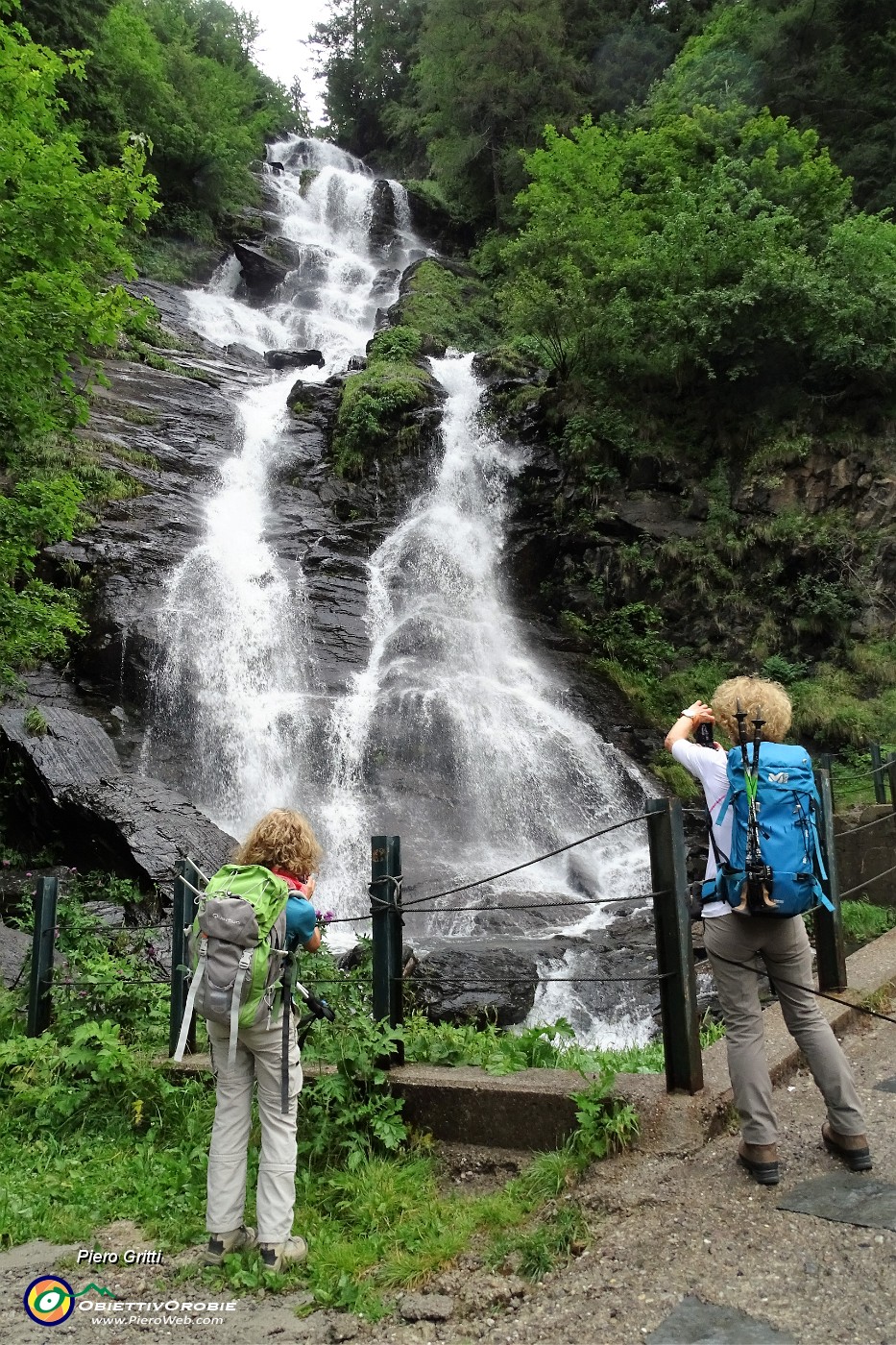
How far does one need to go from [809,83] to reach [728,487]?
39.9 feet

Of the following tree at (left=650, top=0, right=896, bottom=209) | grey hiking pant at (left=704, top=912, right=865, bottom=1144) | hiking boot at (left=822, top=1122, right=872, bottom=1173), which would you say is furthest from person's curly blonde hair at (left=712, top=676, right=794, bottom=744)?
tree at (left=650, top=0, right=896, bottom=209)

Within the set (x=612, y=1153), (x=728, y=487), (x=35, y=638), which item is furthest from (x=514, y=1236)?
(x=728, y=487)

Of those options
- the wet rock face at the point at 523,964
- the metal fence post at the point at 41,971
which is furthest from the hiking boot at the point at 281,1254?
the wet rock face at the point at 523,964

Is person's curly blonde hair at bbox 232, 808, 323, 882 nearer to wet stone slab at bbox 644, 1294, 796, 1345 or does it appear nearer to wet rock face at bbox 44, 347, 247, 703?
wet stone slab at bbox 644, 1294, 796, 1345

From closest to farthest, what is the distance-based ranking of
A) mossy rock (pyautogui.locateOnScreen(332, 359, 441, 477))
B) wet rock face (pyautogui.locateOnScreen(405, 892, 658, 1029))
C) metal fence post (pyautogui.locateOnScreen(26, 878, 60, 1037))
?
1. metal fence post (pyautogui.locateOnScreen(26, 878, 60, 1037))
2. wet rock face (pyautogui.locateOnScreen(405, 892, 658, 1029))
3. mossy rock (pyautogui.locateOnScreen(332, 359, 441, 477))

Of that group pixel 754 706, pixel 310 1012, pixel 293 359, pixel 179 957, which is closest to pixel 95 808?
pixel 179 957

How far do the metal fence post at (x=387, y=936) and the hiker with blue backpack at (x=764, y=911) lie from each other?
4.77 feet

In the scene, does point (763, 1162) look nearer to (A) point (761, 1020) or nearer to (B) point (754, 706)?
(A) point (761, 1020)

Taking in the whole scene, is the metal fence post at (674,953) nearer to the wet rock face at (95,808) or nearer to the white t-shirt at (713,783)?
the white t-shirt at (713,783)

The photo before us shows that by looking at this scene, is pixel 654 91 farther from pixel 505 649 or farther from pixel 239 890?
pixel 239 890

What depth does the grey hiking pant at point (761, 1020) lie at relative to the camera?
10.0ft

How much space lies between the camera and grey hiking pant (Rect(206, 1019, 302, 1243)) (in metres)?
3.13

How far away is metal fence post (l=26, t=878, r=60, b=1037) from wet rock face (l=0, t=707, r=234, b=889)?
3473mm

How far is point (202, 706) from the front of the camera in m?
12.8
